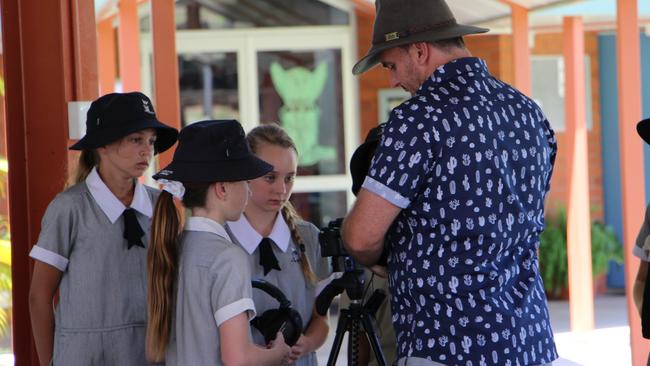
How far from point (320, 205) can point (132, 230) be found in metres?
6.77

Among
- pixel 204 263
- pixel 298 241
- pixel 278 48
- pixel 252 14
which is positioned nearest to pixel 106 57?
pixel 252 14

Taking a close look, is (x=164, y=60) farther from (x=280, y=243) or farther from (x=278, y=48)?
(x=278, y=48)

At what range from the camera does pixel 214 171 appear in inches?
102

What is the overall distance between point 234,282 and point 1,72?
1.80m

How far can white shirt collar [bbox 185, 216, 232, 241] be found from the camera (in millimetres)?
2557

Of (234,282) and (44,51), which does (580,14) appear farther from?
(234,282)

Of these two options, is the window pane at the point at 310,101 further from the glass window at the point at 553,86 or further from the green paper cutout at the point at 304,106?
the glass window at the point at 553,86

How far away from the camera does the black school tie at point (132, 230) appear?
9.99 feet

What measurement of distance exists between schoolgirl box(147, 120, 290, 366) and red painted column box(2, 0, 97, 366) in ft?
3.83

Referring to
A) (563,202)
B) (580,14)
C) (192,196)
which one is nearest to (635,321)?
(580,14)

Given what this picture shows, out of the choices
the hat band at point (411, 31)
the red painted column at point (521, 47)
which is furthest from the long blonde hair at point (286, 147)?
the red painted column at point (521, 47)

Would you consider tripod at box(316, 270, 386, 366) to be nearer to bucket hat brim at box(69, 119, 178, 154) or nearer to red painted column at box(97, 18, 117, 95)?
bucket hat brim at box(69, 119, 178, 154)

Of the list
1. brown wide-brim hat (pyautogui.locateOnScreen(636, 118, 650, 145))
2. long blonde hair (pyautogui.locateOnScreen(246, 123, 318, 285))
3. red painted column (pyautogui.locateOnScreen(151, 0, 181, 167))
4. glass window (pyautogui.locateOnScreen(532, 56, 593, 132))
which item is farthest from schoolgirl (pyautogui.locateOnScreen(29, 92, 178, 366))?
glass window (pyautogui.locateOnScreen(532, 56, 593, 132))

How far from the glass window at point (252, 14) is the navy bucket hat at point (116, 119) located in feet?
21.7
